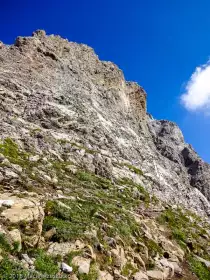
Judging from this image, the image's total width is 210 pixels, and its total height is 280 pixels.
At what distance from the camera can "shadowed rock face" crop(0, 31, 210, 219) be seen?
128ft

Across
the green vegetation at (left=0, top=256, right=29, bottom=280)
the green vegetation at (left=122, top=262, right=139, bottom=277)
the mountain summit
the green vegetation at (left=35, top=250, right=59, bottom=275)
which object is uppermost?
the mountain summit

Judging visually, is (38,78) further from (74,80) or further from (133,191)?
(133,191)

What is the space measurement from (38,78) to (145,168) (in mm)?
24598

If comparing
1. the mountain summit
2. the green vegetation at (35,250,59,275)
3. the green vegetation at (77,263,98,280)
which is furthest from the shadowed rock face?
the green vegetation at (77,263,98,280)

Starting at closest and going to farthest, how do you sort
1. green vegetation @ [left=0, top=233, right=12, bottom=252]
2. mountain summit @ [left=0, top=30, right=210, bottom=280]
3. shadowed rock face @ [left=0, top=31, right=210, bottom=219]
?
1. green vegetation @ [left=0, top=233, right=12, bottom=252]
2. mountain summit @ [left=0, top=30, right=210, bottom=280]
3. shadowed rock face @ [left=0, top=31, right=210, bottom=219]

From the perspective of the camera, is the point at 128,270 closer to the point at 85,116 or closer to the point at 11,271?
the point at 11,271

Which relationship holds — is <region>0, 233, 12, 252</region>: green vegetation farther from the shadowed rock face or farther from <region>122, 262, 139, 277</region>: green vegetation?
the shadowed rock face

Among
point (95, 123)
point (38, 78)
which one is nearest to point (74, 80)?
point (38, 78)

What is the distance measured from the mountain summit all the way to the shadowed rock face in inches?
9.0

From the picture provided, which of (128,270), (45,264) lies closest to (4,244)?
(45,264)

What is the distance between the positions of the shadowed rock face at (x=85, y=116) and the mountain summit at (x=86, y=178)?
23cm

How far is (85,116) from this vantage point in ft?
165

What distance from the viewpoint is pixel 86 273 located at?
45.9ft

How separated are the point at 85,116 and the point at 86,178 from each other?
20.1 metres
